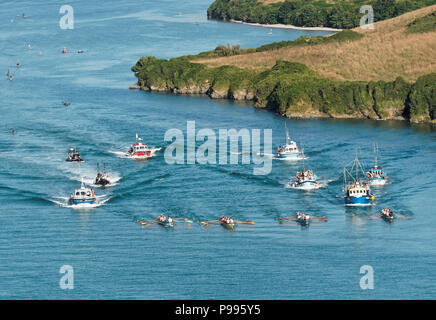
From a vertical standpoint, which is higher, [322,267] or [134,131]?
[134,131]

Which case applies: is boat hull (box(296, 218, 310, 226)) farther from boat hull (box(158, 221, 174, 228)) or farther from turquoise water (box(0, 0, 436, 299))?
boat hull (box(158, 221, 174, 228))

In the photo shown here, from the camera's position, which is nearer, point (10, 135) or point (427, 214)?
point (427, 214)

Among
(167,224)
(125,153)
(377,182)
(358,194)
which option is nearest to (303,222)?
(358,194)

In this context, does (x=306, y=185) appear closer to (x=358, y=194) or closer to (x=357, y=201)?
(x=358, y=194)

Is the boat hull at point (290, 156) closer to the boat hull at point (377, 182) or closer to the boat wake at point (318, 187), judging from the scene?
the boat wake at point (318, 187)

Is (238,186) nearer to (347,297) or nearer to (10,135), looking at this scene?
(347,297)

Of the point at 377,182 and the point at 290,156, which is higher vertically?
the point at 290,156

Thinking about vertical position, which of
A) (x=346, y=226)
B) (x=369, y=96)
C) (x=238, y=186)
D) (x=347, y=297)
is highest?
(x=369, y=96)

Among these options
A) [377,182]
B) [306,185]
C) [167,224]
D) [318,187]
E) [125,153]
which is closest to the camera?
[167,224]

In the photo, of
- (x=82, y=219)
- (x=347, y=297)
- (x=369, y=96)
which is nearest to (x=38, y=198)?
(x=82, y=219)

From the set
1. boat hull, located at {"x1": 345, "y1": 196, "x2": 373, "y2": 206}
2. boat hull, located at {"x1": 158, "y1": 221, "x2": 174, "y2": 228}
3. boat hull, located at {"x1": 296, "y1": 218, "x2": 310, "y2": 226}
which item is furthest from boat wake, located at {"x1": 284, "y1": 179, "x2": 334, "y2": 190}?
boat hull, located at {"x1": 158, "y1": 221, "x2": 174, "y2": 228}

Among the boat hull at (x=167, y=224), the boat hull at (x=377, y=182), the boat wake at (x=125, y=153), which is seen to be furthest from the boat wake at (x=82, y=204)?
the boat hull at (x=377, y=182)
